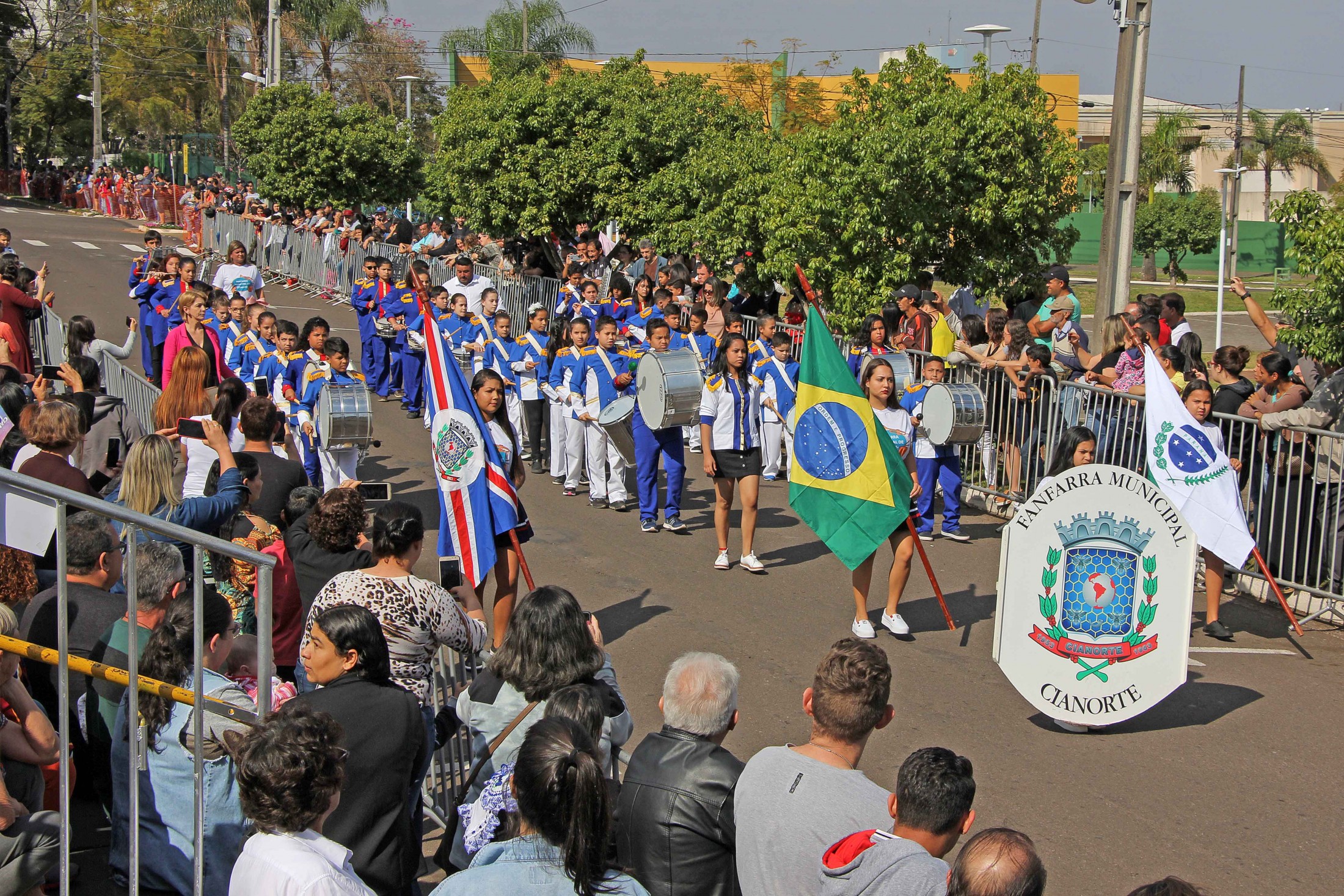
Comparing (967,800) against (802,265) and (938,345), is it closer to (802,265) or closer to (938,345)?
(938,345)

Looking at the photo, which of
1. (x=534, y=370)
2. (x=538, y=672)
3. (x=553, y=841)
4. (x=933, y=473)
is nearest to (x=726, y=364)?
(x=933, y=473)

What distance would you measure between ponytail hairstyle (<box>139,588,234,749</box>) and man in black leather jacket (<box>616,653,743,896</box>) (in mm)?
1438

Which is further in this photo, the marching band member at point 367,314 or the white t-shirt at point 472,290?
the marching band member at point 367,314

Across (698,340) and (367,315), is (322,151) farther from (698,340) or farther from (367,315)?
(698,340)

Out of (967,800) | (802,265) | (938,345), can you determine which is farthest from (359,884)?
(802,265)

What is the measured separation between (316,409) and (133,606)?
7508 mm

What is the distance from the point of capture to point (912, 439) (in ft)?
32.2

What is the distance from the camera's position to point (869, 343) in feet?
39.9

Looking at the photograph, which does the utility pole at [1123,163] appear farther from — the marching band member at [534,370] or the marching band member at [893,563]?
the marching band member at [534,370]

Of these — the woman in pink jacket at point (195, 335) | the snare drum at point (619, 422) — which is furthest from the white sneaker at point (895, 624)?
the woman in pink jacket at point (195, 335)

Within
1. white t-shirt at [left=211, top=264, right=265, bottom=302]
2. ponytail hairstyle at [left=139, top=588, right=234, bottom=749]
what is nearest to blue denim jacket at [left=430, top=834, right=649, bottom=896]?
ponytail hairstyle at [left=139, top=588, right=234, bottom=749]

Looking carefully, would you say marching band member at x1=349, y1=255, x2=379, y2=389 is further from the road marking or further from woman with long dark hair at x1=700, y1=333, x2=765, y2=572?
the road marking

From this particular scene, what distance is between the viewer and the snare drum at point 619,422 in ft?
37.8

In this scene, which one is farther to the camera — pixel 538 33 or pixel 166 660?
pixel 538 33
